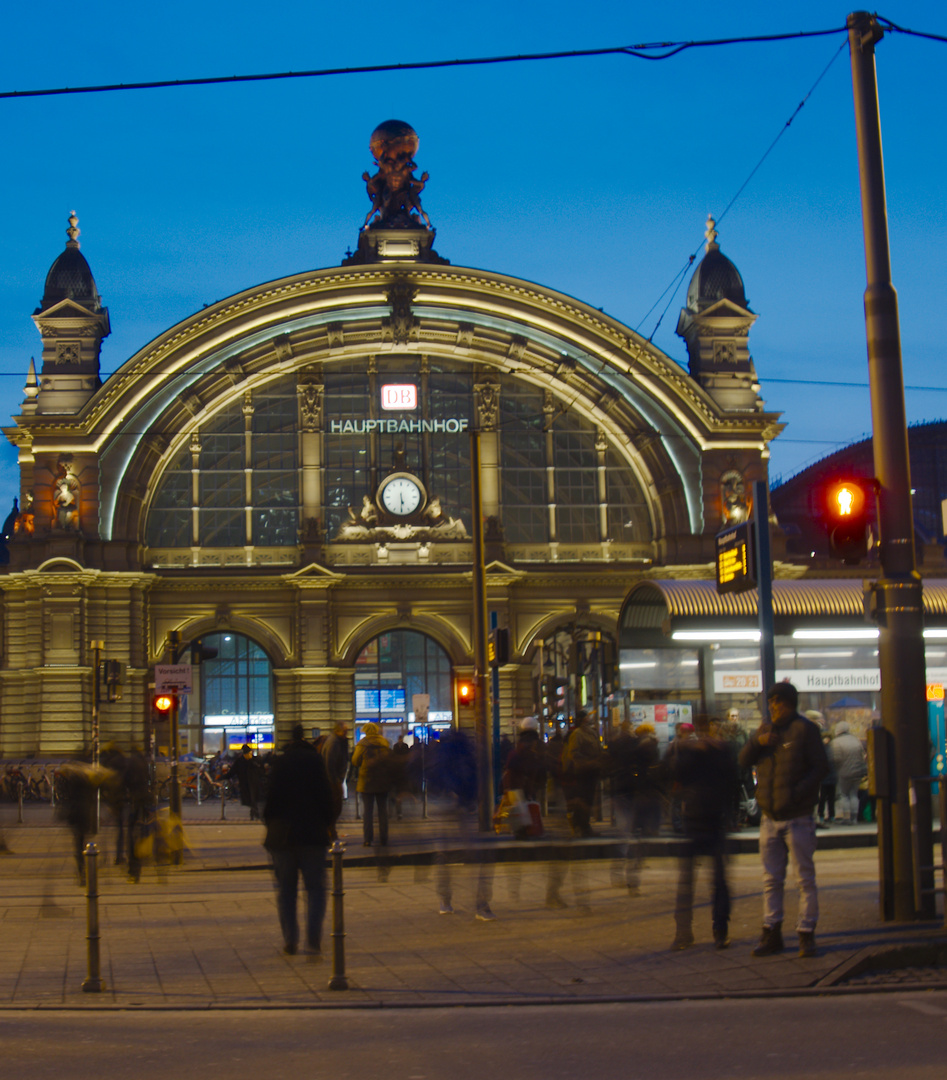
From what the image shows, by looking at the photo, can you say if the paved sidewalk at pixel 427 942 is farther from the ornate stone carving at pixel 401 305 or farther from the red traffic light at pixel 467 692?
the ornate stone carving at pixel 401 305

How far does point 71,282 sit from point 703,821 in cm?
3957

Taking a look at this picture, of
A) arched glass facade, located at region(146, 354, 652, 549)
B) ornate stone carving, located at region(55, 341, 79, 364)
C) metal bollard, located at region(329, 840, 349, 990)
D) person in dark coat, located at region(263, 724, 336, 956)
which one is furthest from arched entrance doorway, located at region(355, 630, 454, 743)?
metal bollard, located at region(329, 840, 349, 990)

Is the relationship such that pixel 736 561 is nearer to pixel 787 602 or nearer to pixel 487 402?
pixel 787 602

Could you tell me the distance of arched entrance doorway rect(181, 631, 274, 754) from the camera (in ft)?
142

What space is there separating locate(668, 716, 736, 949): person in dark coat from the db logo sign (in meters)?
34.0

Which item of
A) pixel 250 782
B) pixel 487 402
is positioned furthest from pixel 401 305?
pixel 250 782

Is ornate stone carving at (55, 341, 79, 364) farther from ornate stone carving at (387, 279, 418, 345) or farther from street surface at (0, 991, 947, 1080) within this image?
street surface at (0, 991, 947, 1080)

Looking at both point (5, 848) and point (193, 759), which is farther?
point (193, 759)

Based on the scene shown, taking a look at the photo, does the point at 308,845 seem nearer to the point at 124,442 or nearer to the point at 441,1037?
the point at 441,1037

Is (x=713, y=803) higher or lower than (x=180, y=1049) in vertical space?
higher

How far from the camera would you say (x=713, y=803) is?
11.0m

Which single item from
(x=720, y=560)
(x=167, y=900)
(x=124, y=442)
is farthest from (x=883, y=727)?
(x=124, y=442)

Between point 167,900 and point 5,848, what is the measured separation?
8620 millimetres

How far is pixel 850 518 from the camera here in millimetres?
11844
